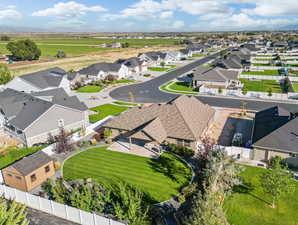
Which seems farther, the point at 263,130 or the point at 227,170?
the point at 263,130

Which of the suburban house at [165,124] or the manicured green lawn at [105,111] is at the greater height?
the suburban house at [165,124]

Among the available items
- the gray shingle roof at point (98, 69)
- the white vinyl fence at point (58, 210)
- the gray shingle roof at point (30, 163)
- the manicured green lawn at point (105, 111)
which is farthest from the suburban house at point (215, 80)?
the white vinyl fence at point (58, 210)

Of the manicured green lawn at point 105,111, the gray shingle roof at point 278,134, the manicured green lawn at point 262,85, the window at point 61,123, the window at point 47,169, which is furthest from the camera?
the manicured green lawn at point 262,85

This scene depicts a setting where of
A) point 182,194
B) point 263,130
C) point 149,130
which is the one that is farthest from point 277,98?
point 182,194

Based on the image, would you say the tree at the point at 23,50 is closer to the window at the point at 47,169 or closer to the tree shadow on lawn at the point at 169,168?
the window at the point at 47,169

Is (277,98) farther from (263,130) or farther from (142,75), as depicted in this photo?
(142,75)

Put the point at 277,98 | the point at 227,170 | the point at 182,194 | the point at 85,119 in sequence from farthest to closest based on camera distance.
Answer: the point at 277,98 → the point at 85,119 → the point at 182,194 → the point at 227,170
